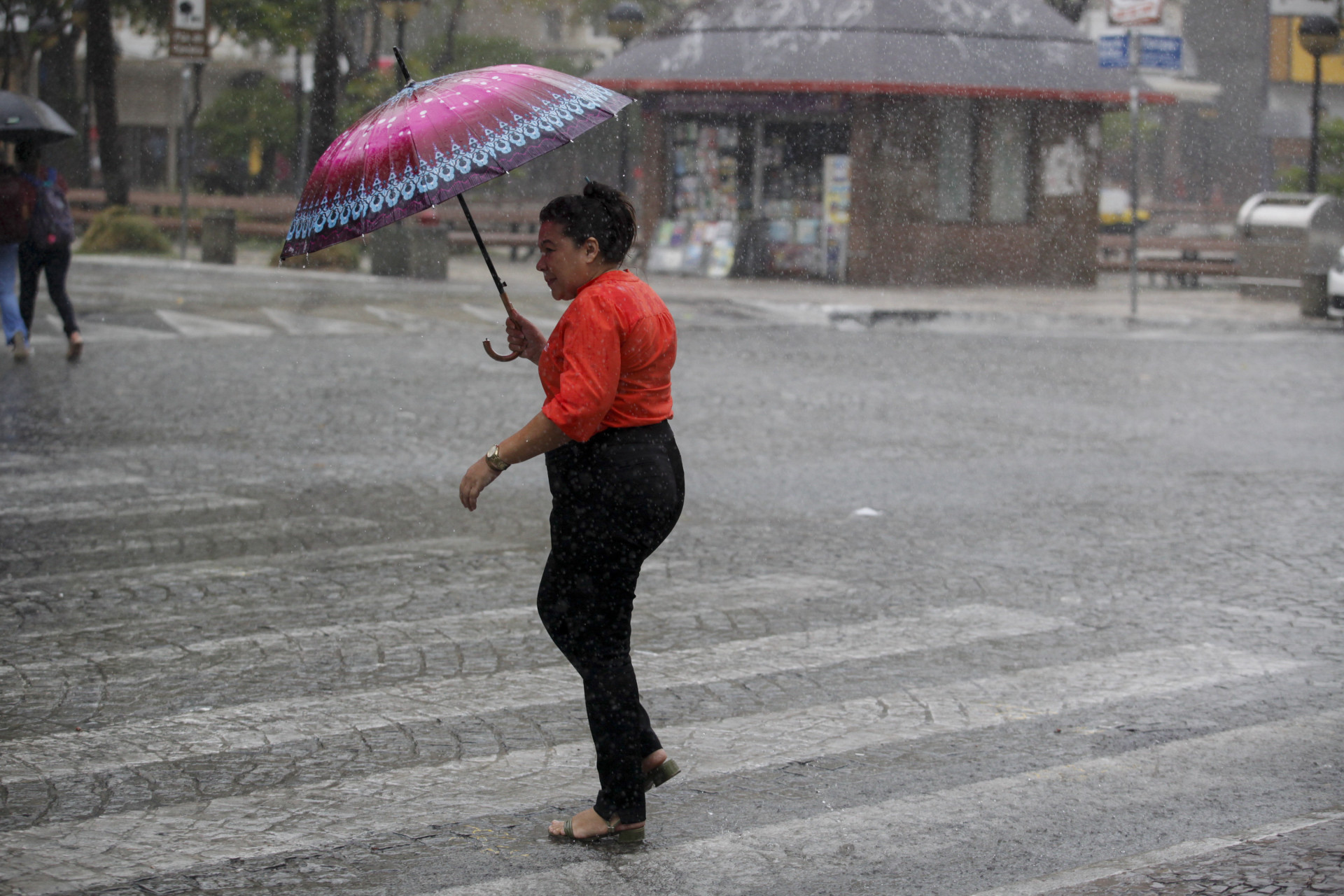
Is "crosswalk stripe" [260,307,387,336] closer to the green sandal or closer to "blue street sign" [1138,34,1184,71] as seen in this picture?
"blue street sign" [1138,34,1184,71]

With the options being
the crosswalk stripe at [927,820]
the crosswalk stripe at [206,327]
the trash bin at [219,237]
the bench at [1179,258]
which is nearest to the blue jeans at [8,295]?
the crosswalk stripe at [206,327]

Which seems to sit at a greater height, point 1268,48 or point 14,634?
point 1268,48

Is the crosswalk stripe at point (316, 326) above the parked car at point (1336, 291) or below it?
below

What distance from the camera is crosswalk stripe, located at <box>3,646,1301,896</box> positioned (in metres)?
4.09

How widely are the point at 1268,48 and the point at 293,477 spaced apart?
5069cm

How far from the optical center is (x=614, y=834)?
167 inches

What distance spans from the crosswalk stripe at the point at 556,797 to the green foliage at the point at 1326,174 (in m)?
22.7

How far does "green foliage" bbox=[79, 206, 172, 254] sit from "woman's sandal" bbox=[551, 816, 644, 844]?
24907 millimetres

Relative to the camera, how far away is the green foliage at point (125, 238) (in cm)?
2761

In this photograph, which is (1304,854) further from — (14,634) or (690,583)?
(14,634)

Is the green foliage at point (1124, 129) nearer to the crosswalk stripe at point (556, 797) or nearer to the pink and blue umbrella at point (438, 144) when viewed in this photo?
the crosswalk stripe at point (556, 797)

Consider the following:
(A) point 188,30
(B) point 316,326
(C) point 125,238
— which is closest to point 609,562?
(B) point 316,326

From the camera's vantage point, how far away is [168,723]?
17.0 feet

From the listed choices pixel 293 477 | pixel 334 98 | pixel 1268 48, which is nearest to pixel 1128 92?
pixel 334 98
